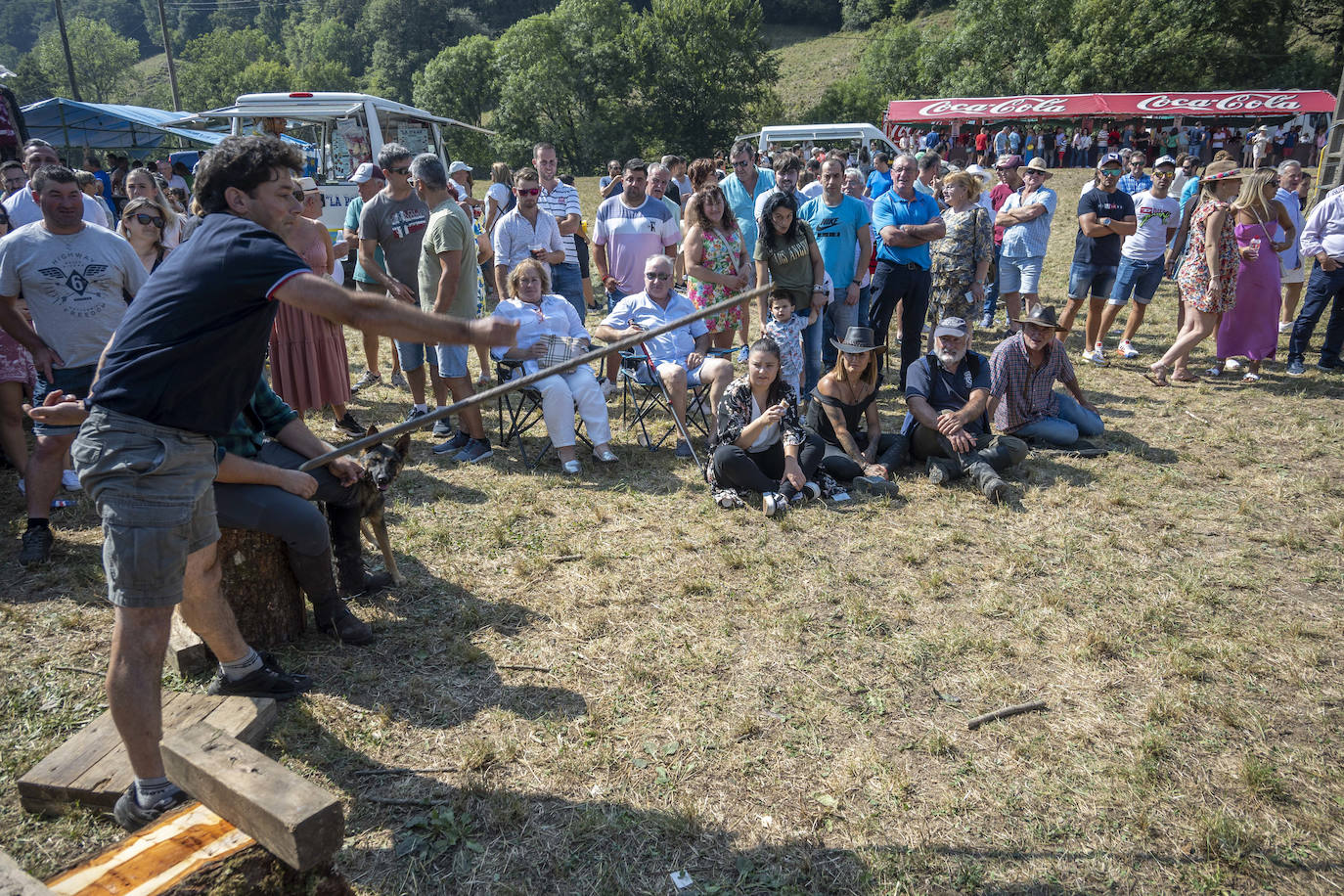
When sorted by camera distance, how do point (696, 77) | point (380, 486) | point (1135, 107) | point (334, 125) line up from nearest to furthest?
1. point (380, 486)
2. point (334, 125)
3. point (1135, 107)
4. point (696, 77)

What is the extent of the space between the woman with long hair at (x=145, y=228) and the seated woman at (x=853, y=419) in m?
4.44

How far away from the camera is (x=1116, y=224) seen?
7.70m

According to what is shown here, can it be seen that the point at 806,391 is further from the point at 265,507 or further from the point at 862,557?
the point at 265,507

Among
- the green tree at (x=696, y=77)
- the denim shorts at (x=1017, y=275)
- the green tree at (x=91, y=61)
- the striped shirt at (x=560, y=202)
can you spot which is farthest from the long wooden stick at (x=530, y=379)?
the green tree at (x=91, y=61)

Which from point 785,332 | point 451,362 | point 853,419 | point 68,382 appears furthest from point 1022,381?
point 68,382

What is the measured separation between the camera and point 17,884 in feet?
5.92

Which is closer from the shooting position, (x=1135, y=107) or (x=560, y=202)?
(x=560, y=202)

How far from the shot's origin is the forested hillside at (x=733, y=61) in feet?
139

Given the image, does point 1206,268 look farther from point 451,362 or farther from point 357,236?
point 357,236

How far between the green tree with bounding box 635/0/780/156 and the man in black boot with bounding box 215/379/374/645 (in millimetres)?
49841

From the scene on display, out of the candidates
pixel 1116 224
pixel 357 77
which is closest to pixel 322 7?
pixel 357 77

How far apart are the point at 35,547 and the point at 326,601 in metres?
1.98

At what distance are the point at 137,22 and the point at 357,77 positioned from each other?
46634 millimetres

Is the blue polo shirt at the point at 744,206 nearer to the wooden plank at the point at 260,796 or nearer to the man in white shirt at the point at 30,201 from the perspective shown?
the man in white shirt at the point at 30,201
